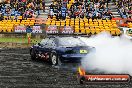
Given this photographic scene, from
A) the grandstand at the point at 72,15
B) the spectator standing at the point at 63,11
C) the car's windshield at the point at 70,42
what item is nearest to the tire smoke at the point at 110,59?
the car's windshield at the point at 70,42

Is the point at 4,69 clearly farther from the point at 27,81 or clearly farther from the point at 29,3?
the point at 29,3

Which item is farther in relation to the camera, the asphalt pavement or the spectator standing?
the spectator standing

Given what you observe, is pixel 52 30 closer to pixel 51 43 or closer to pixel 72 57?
pixel 51 43

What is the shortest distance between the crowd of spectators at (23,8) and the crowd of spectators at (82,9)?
1.89 m

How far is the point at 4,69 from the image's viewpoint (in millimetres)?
17312

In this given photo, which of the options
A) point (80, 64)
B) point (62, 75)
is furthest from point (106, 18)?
point (62, 75)

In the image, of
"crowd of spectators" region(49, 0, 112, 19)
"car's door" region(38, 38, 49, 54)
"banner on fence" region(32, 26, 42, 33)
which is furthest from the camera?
"crowd of spectators" region(49, 0, 112, 19)

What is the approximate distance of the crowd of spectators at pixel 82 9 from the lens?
39.6 metres

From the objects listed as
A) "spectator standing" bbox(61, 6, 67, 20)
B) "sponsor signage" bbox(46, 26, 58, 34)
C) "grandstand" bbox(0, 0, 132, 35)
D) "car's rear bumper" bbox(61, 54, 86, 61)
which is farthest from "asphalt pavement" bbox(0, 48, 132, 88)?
"spectator standing" bbox(61, 6, 67, 20)

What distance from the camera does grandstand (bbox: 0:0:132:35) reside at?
3608 centimetres

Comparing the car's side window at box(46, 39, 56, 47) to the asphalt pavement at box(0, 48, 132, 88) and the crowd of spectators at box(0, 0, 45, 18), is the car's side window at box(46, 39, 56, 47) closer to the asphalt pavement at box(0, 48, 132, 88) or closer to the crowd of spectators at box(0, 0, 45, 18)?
the asphalt pavement at box(0, 48, 132, 88)

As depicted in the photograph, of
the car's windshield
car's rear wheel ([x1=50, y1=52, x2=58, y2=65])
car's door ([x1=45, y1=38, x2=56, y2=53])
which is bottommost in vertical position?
car's rear wheel ([x1=50, y1=52, x2=58, y2=65])

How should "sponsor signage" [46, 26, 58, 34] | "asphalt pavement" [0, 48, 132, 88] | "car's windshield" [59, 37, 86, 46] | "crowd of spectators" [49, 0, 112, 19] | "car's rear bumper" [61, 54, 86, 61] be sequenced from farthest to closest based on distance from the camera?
"crowd of spectators" [49, 0, 112, 19] → "sponsor signage" [46, 26, 58, 34] → "car's windshield" [59, 37, 86, 46] → "car's rear bumper" [61, 54, 86, 61] → "asphalt pavement" [0, 48, 132, 88]

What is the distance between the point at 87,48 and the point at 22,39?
16061mm
